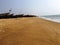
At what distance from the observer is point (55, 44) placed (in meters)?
6.11

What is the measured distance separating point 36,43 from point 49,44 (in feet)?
Answer: 1.64

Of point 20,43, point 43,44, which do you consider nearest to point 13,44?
point 20,43

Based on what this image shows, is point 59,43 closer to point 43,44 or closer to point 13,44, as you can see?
point 43,44

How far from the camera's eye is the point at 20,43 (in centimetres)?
620

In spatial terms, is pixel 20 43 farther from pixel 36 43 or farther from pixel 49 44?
pixel 49 44

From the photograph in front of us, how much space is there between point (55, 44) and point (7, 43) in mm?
1858

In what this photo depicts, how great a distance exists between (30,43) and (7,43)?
0.90 m

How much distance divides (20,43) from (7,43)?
0.52 meters

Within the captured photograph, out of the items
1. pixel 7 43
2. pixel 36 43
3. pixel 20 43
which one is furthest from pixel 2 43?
pixel 36 43

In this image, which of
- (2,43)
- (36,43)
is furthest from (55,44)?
(2,43)

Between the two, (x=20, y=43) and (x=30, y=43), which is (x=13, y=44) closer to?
(x=20, y=43)

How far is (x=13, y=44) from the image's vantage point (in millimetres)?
6082

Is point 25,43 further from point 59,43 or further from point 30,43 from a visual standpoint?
point 59,43

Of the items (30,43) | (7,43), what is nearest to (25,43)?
(30,43)
